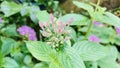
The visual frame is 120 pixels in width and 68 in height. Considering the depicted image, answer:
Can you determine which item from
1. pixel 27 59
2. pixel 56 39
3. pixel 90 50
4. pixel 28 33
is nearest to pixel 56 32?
pixel 56 39

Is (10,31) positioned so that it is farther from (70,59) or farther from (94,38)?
(70,59)

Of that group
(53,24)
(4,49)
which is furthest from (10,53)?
(53,24)

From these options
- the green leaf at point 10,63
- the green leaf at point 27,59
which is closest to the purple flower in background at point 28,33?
the green leaf at point 27,59

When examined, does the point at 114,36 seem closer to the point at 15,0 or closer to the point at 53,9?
the point at 53,9

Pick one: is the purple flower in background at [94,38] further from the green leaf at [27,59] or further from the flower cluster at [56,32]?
the flower cluster at [56,32]

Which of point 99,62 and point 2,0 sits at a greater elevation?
point 2,0

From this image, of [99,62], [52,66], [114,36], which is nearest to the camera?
[52,66]

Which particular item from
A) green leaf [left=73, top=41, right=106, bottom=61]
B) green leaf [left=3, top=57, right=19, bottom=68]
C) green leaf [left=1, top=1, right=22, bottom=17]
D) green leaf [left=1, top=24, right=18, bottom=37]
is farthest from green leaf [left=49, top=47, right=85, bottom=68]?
green leaf [left=1, top=1, right=22, bottom=17]
